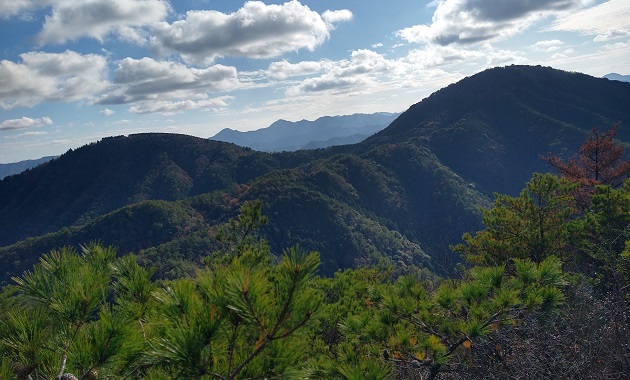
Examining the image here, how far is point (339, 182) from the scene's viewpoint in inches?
4434

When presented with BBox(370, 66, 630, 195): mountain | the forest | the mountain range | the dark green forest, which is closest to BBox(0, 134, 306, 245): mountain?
the mountain range

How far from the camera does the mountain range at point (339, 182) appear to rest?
9094 centimetres

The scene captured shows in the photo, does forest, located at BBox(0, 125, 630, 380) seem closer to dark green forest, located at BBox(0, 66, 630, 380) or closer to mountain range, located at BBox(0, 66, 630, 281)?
dark green forest, located at BBox(0, 66, 630, 380)

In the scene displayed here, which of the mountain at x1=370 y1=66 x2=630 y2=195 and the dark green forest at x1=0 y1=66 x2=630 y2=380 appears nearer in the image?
the dark green forest at x1=0 y1=66 x2=630 y2=380

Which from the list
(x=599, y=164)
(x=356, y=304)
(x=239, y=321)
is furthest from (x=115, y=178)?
(x=239, y=321)

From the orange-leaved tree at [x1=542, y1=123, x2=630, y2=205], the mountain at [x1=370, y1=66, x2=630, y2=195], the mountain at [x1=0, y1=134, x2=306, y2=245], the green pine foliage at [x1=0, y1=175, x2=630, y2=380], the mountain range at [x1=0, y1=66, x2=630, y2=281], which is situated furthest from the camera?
the mountain at [x1=0, y1=134, x2=306, y2=245]

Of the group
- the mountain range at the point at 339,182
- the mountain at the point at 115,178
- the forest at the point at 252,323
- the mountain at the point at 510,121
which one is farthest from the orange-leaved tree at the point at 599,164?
the mountain at the point at 115,178

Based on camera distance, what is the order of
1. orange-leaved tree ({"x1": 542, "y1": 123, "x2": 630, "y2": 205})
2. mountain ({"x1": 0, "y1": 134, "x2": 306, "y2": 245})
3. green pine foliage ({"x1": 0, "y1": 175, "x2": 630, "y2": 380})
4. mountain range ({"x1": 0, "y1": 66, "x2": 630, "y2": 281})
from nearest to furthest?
green pine foliage ({"x1": 0, "y1": 175, "x2": 630, "y2": 380}) → orange-leaved tree ({"x1": 542, "y1": 123, "x2": 630, "y2": 205}) → mountain range ({"x1": 0, "y1": 66, "x2": 630, "y2": 281}) → mountain ({"x1": 0, "y1": 134, "x2": 306, "y2": 245})

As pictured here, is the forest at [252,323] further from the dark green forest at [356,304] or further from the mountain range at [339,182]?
the mountain range at [339,182]

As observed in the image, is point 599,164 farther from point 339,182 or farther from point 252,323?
point 339,182

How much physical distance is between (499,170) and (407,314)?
478 ft

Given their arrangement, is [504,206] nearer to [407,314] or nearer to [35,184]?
[407,314]

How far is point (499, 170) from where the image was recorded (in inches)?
5246

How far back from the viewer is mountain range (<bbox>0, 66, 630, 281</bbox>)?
90938 mm
